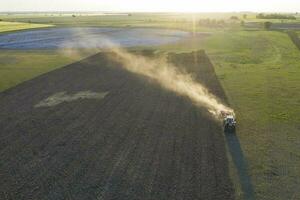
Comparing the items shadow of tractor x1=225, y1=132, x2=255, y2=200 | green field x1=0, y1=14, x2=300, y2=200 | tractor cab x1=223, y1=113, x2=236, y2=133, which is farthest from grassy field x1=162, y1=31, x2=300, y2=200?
tractor cab x1=223, y1=113, x2=236, y2=133

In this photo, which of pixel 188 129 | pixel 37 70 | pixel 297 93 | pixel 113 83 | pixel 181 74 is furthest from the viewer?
pixel 37 70

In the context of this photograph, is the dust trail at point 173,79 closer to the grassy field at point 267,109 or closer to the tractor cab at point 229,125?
the grassy field at point 267,109

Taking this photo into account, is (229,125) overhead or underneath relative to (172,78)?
overhead

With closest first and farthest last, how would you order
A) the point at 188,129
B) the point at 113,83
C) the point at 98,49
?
the point at 188,129 < the point at 113,83 < the point at 98,49

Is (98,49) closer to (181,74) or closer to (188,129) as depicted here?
(181,74)

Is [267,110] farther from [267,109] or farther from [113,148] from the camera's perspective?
[113,148]

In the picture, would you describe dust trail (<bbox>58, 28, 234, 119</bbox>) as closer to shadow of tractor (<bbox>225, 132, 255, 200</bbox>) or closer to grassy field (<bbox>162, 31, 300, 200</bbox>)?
grassy field (<bbox>162, 31, 300, 200</bbox>)

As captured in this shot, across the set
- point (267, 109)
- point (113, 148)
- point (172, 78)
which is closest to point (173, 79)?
point (172, 78)

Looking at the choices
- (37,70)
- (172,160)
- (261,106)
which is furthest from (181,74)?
(172,160)
